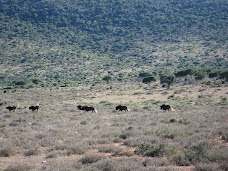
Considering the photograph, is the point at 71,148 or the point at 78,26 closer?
the point at 71,148

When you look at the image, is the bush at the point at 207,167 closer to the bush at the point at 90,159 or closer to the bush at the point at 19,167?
the bush at the point at 90,159

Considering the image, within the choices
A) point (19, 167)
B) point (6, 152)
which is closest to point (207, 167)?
point (19, 167)

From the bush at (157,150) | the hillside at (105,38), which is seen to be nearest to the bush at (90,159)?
the bush at (157,150)

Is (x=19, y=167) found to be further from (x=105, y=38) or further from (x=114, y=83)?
(x=105, y=38)

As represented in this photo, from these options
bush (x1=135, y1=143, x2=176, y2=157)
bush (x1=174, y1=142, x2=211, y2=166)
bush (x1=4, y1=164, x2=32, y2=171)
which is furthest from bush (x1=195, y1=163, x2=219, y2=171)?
bush (x1=4, y1=164, x2=32, y2=171)

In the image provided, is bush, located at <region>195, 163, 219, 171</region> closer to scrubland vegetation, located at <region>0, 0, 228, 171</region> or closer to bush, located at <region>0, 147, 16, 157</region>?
scrubland vegetation, located at <region>0, 0, 228, 171</region>

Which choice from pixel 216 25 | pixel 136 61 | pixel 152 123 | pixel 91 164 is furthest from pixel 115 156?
pixel 216 25

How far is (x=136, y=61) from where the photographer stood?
9238 centimetres

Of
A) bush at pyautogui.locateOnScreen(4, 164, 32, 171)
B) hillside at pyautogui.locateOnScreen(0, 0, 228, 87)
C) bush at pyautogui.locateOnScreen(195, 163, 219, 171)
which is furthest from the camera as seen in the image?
hillside at pyautogui.locateOnScreen(0, 0, 228, 87)

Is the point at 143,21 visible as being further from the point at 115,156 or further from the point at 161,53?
the point at 115,156

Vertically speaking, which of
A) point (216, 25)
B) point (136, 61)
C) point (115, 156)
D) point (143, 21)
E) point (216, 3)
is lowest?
point (115, 156)

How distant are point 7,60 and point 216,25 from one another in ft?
326

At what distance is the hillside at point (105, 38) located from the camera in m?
81.3

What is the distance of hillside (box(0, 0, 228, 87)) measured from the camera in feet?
267
